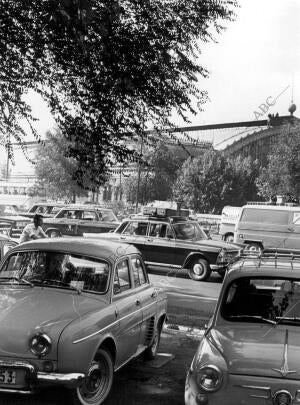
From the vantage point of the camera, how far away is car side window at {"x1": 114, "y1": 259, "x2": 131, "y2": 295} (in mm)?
6189

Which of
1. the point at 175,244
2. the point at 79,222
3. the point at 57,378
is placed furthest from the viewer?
the point at 79,222

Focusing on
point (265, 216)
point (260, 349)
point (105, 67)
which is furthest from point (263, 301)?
point (265, 216)

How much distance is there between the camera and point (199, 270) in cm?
1620

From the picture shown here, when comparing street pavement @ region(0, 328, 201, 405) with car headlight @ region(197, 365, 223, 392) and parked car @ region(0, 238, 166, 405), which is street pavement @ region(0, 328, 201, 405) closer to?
parked car @ region(0, 238, 166, 405)

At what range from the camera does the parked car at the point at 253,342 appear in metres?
4.07

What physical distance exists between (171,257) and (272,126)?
7854cm

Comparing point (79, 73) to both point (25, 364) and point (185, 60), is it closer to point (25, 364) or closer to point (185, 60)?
point (185, 60)

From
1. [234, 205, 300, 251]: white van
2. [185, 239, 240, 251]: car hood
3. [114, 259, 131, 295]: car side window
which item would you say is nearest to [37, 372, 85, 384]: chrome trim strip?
[114, 259, 131, 295]: car side window

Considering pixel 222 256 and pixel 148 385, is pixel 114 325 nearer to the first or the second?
pixel 148 385

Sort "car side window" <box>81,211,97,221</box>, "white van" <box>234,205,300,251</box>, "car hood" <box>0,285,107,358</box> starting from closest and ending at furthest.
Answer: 1. "car hood" <box>0,285,107,358</box>
2. "white van" <box>234,205,300,251</box>
3. "car side window" <box>81,211,97,221</box>

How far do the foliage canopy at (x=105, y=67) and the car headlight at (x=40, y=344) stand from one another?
3024 millimetres

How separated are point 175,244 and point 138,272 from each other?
9.45 m

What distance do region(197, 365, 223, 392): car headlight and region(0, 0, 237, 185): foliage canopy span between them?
11.5 ft

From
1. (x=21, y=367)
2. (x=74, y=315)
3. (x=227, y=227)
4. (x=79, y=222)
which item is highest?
(x=74, y=315)
